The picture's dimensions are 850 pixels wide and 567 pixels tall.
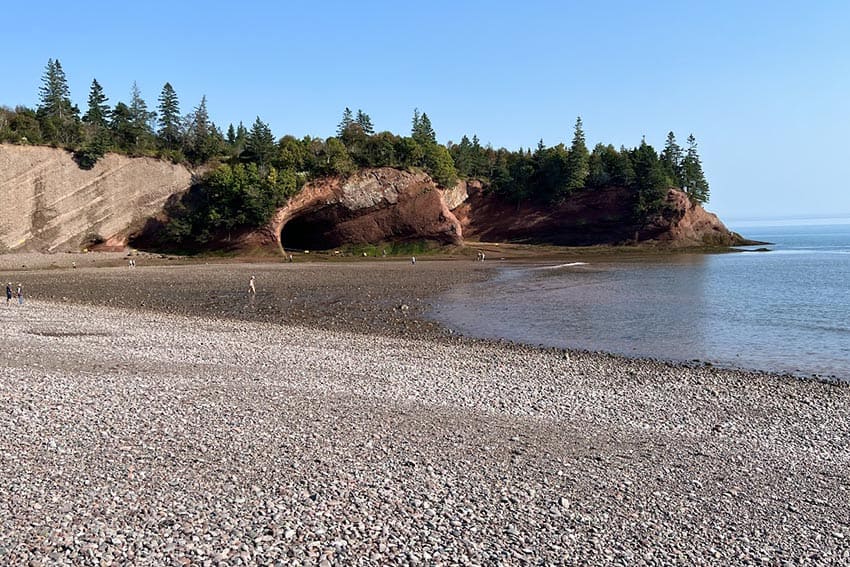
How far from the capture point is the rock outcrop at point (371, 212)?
68625 millimetres

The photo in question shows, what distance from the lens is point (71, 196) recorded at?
189 ft

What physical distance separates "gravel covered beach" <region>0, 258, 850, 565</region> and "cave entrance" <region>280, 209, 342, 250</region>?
5125cm

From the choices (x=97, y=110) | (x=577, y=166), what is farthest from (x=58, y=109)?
(x=577, y=166)

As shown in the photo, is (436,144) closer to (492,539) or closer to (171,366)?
(171,366)

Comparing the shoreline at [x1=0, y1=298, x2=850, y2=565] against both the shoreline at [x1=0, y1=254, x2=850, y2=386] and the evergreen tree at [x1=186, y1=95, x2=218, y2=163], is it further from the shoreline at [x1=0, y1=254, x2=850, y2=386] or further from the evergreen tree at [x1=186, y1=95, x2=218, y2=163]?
the evergreen tree at [x1=186, y1=95, x2=218, y2=163]

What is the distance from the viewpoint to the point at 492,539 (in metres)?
6.87

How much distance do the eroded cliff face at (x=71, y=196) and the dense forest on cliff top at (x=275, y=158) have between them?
152 centimetres

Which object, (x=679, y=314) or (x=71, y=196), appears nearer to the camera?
(x=679, y=314)

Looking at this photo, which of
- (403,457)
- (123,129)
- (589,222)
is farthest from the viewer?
(589,222)

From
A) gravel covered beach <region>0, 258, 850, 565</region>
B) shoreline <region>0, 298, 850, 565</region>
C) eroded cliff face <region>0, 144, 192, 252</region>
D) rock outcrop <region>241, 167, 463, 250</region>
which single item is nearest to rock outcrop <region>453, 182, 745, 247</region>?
rock outcrop <region>241, 167, 463, 250</region>

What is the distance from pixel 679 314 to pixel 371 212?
156 ft

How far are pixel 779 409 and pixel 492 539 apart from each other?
916 cm

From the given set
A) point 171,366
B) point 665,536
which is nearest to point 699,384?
point 665,536

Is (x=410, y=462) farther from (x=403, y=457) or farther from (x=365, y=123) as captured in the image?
(x=365, y=123)
